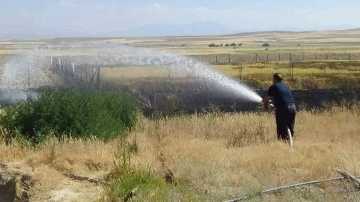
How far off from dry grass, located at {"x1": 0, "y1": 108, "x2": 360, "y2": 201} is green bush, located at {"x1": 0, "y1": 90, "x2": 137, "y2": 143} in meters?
0.77

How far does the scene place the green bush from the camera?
528 inches

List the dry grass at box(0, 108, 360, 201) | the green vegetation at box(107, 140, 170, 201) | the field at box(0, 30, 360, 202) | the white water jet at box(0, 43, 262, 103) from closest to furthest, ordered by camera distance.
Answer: the green vegetation at box(107, 140, 170, 201), the field at box(0, 30, 360, 202), the dry grass at box(0, 108, 360, 201), the white water jet at box(0, 43, 262, 103)

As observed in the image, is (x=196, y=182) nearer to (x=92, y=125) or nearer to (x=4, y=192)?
(x=4, y=192)

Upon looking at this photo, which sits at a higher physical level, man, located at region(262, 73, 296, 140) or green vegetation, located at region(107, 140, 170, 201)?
man, located at region(262, 73, 296, 140)

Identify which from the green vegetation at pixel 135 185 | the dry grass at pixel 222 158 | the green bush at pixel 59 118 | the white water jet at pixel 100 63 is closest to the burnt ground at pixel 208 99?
the white water jet at pixel 100 63

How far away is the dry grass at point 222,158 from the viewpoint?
9.05 meters

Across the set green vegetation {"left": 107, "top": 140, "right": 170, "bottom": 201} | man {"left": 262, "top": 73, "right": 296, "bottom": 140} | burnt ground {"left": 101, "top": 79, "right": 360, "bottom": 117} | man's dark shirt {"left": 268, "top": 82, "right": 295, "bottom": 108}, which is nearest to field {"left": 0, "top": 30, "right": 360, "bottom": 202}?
green vegetation {"left": 107, "top": 140, "right": 170, "bottom": 201}

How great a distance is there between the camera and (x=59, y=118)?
44.3 ft

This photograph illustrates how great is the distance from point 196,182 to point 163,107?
1398 cm

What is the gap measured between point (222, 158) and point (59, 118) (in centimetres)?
474

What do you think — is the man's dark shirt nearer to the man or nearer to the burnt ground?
the man

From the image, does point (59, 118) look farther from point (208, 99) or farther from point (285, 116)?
point (208, 99)

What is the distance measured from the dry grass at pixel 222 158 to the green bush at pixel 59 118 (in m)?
0.77

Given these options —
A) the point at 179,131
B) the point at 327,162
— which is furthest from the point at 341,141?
the point at 179,131
